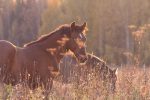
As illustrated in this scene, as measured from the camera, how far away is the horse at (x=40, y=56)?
28.9 ft

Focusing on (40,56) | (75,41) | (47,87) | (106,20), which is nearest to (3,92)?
(47,87)

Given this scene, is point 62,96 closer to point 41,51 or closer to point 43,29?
point 41,51

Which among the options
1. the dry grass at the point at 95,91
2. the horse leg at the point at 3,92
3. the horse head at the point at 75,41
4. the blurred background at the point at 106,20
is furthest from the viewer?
the blurred background at the point at 106,20

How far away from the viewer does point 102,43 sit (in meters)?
37.7

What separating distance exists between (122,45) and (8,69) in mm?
29202

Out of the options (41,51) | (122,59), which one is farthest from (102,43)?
(41,51)

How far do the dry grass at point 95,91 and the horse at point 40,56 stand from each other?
0.38 m

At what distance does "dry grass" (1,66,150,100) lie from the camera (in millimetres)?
7484

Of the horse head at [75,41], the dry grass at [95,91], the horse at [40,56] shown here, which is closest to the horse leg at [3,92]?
the dry grass at [95,91]

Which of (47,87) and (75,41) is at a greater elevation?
(75,41)

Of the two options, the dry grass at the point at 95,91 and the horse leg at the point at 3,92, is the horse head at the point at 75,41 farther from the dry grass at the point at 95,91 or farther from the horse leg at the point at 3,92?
the horse leg at the point at 3,92

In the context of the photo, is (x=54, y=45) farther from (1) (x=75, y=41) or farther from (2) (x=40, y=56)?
(1) (x=75, y=41)

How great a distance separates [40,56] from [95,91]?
180cm

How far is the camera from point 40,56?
916 centimetres
